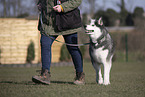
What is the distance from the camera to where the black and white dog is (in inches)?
199

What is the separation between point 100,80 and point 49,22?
1.52m

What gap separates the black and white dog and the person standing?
0.32 metres

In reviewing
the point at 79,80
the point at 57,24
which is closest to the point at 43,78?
the point at 79,80

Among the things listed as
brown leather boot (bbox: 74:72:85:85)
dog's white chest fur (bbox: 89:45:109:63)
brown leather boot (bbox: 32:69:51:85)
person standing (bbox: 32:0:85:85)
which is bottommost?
brown leather boot (bbox: 74:72:85:85)

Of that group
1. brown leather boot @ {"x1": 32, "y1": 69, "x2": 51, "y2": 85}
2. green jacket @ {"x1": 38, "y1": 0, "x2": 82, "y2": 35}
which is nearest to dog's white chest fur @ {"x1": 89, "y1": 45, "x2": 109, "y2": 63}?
green jacket @ {"x1": 38, "y1": 0, "x2": 82, "y2": 35}

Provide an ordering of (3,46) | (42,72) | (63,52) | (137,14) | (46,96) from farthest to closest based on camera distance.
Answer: (137,14)
(63,52)
(3,46)
(42,72)
(46,96)

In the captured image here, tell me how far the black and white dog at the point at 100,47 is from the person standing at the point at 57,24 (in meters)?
0.32

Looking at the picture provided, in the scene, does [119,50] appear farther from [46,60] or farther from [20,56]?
[46,60]

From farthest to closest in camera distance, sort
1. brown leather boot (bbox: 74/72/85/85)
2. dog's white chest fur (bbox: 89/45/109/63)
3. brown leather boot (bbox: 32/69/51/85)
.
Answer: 1. brown leather boot (bbox: 74/72/85/85)
2. dog's white chest fur (bbox: 89/45/109/63)
3. brown leather boot (bbox: 32/69/51/85)

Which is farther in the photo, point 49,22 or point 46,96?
point 49,22

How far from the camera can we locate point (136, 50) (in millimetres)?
19594

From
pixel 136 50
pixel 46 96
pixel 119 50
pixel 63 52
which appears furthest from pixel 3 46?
pixel 46 96

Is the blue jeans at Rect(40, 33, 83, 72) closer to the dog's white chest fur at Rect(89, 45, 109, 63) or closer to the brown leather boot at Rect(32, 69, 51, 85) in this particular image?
the brown leather boot at Rect(32, 69, 51, 85)

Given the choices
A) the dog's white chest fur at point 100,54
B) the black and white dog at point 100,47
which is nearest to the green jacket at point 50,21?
the black and white dog at point 100,47
